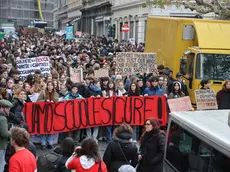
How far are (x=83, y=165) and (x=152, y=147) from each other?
1589mm

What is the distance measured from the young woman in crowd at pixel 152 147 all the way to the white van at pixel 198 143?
560 mm

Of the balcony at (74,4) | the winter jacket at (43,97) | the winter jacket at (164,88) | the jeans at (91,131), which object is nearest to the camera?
Result: the winter jacket at (43,97)

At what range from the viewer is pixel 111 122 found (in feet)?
37.1

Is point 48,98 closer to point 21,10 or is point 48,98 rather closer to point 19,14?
point 21,10

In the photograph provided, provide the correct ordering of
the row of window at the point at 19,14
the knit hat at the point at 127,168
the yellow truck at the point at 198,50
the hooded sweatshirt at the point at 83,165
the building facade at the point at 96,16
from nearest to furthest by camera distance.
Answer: the hooded sweatshirt at the point at 83,165, the knit hat at the point at 127,168, the yellow truck at the point at 198,50, the building facade at the point at 96,16, the row of window at the point at 19,14

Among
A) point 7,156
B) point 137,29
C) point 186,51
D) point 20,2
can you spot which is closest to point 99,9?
point 137,29

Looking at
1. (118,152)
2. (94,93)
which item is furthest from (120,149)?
(94,93)

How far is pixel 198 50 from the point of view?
46.6ft

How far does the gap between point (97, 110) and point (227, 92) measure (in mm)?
2824

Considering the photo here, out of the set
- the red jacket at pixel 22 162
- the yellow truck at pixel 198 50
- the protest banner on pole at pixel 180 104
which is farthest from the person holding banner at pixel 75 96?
the red jacket at pixel 22 162

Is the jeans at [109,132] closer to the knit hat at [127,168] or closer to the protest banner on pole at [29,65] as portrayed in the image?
the protest banner on pole at [29,65]

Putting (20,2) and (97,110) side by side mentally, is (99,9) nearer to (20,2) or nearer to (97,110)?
(20,2)

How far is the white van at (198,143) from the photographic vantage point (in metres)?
4.68

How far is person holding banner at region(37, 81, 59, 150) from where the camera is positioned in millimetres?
10744
